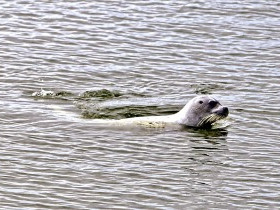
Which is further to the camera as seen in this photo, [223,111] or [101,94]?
[101,94]

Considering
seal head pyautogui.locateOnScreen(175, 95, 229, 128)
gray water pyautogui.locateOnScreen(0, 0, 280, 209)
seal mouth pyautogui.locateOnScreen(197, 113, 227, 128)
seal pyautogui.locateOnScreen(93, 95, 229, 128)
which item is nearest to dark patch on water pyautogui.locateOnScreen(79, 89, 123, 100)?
gray water pyautogui.locateOnScreen(0, 0, 280, 209)

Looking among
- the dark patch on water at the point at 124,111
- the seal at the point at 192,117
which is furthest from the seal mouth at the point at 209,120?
the dark patch on water at the point at 124,111

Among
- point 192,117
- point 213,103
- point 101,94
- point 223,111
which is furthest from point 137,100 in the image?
point 223,111

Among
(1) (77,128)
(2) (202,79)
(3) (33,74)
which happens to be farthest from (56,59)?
(1) (77,128)

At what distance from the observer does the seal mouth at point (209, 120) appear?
14344 mm

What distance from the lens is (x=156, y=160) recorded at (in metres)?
12.7

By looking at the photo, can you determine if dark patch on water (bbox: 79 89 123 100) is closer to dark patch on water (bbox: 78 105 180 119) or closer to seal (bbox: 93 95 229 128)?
dark patch on water (bbox: 78 105 180 119)

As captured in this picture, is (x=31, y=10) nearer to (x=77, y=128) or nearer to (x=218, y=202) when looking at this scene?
(x=77, y=128)

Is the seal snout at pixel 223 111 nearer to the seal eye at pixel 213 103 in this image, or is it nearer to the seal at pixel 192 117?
the seal at pixel 192 117

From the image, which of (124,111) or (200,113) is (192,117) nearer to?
(200,113)

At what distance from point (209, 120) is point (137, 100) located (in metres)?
1.51

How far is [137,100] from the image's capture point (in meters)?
15.6

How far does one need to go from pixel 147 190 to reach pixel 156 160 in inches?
48.9

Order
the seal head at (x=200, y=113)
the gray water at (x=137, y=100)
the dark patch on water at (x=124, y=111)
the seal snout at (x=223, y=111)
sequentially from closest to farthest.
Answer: the gray water at (x=137, y=100), the seal snout at (x=223, y=111), the seal head at (x=200, y=113), the dark patch on water at (x=124, y=111)
